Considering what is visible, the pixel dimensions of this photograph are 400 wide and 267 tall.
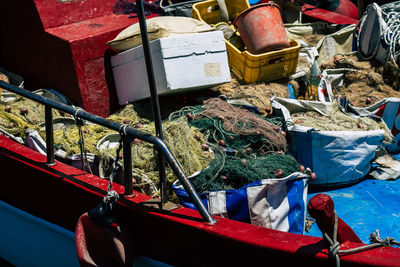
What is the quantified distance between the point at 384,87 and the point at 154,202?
12.4 ft

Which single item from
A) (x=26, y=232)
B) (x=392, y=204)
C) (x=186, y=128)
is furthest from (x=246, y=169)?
(x=26, y=232)

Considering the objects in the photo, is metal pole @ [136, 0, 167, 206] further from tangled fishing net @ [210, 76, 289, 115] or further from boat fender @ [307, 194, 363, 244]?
tangled fishing net @ [210, 76, 289, 115]

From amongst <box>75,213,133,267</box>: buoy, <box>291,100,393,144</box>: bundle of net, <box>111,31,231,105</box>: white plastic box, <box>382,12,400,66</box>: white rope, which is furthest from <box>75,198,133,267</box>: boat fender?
<box>382,12,400,66</box>: white rope

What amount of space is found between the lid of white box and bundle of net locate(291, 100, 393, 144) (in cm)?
115

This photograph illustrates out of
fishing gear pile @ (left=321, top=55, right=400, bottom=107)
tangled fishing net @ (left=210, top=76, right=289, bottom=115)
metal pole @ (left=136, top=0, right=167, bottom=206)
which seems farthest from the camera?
fishing gear pile @ (left=321, top=55, right=400, bottom=107)

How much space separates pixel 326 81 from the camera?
17.3 ft

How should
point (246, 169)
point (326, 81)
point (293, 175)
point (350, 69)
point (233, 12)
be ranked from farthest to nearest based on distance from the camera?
point (233, 12)
point (350, 69)
point (326, 81)
point (246, 169)
point (293, 175)

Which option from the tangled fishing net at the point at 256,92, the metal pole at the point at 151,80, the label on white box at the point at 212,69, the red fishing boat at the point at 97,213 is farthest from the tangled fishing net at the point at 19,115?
the metal pole at the point at 151,80

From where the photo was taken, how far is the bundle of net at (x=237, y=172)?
11.1 feet

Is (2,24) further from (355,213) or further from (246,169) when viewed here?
(355,213)

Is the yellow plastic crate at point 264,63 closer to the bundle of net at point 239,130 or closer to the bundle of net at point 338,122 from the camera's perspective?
the bundle of net at point 338,122

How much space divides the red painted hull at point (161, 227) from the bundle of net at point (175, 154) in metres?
0.51

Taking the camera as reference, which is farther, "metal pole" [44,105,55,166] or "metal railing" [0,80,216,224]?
"metal pole" [44,105,55,166]

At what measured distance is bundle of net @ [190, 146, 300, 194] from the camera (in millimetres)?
3381
